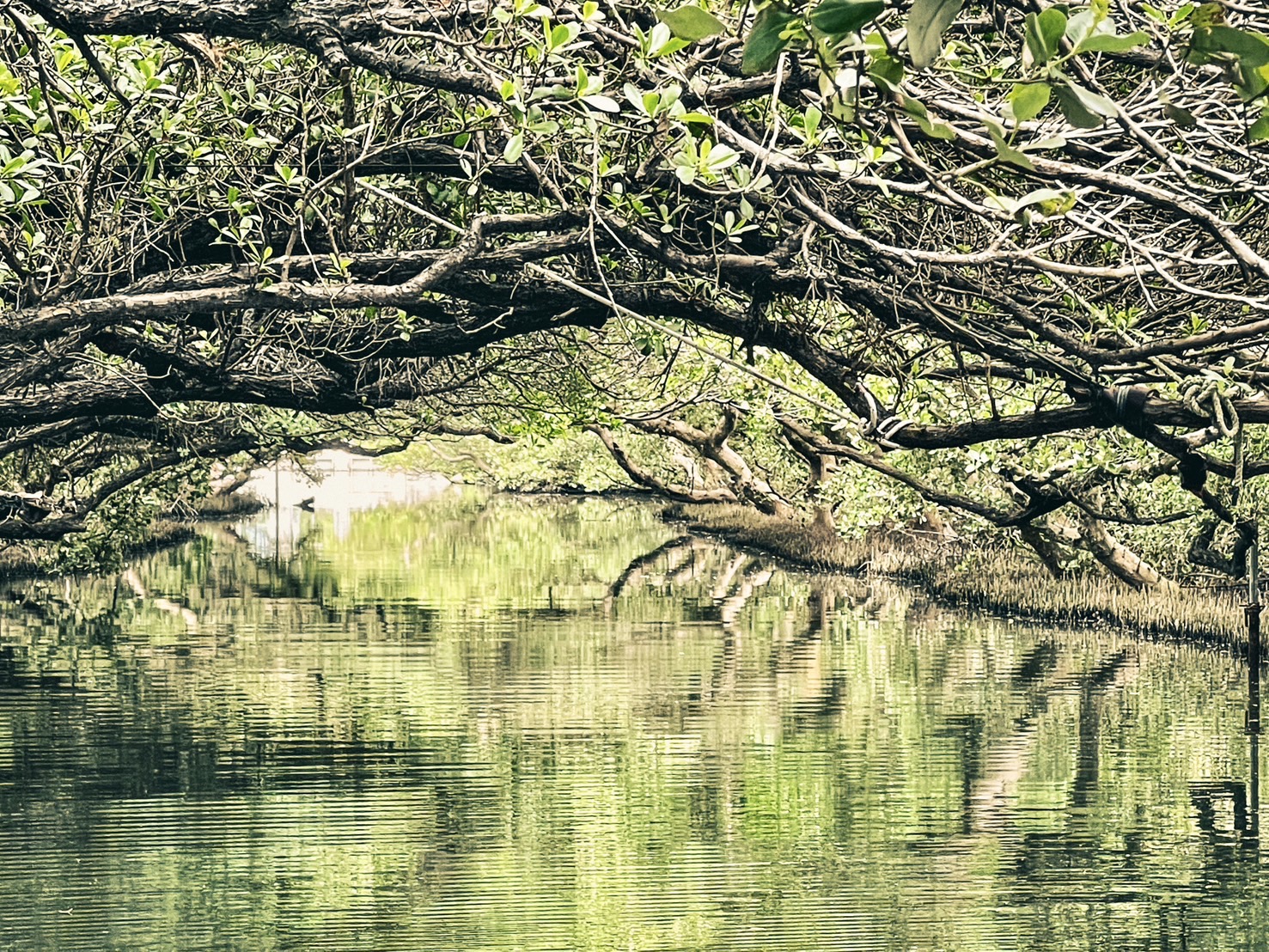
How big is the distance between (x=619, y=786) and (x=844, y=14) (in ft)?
31.2

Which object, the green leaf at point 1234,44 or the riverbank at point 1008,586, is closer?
the green leaf at point 1234,44

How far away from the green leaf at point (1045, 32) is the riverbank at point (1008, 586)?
17677mm

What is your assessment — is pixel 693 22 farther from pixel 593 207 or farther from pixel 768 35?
pixel 593 207

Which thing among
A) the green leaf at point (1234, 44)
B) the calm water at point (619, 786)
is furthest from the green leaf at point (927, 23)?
the calm water at point (619, 786)

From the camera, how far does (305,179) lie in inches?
272

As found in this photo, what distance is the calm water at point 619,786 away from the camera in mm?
7699

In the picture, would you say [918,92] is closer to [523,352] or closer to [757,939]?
[757,939]

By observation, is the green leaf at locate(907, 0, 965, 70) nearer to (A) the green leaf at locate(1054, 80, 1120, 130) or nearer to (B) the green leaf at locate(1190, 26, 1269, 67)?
(A) the green leaf at locate(1054, 80, 1120, 130)

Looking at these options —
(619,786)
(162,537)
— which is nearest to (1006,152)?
(619,786)

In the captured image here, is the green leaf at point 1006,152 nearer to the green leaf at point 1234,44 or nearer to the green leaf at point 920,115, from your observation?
the green leaf at point 920,115

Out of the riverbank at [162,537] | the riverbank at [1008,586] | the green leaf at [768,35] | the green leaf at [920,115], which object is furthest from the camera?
the riverbank at [162,537]

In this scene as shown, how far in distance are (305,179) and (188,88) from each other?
1047mm

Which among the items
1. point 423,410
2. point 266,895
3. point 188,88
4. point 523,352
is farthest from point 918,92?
point 423,410

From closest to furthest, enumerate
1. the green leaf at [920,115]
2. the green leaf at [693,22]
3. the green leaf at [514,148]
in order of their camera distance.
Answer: the green leaf at [693,22], the green leaf at [920,115], the green leaf at [514,148]
